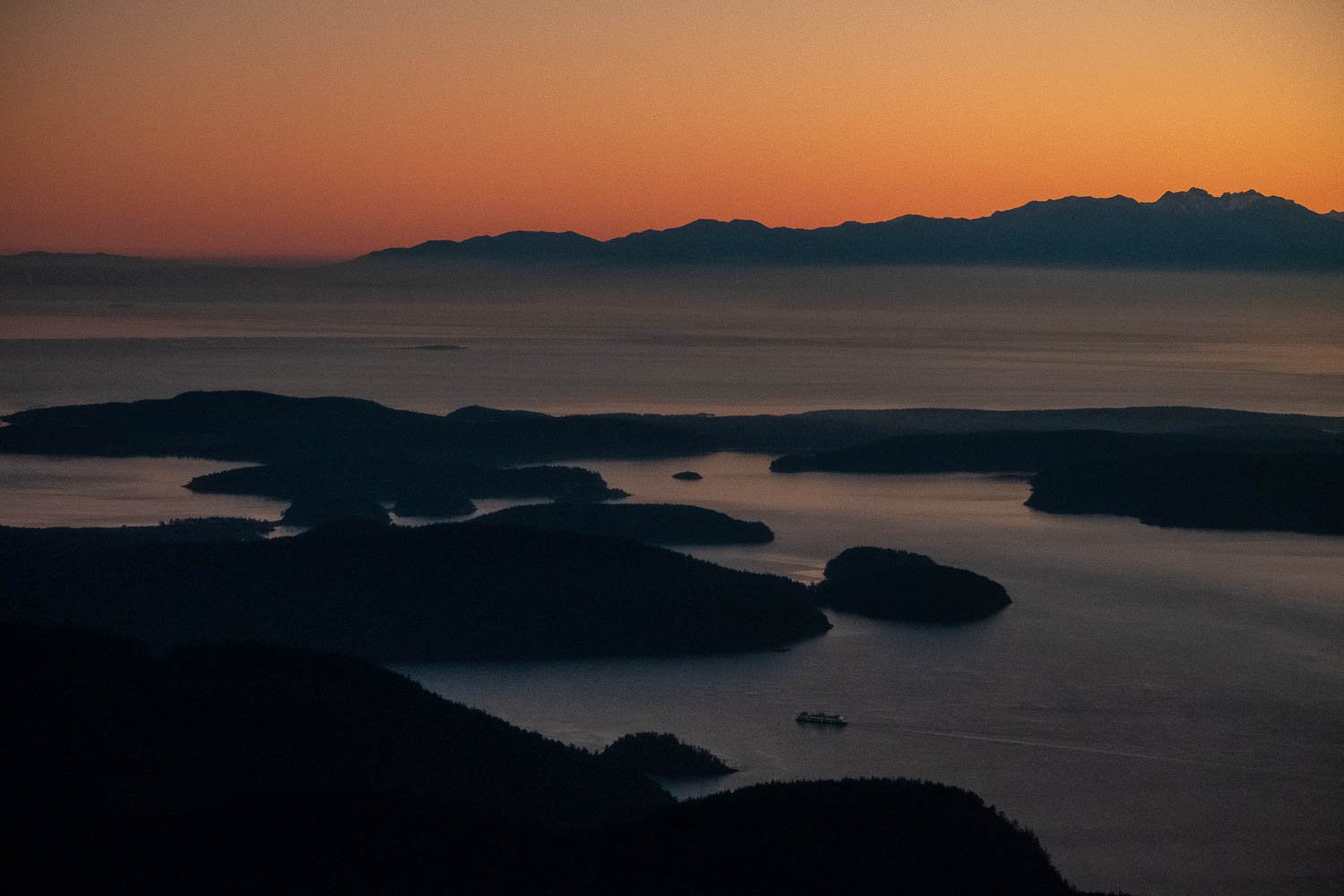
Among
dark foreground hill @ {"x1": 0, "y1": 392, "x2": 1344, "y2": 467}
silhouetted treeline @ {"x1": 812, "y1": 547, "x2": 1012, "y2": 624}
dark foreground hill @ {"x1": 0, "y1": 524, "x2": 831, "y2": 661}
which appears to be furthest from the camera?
dark foreground hill @ {"x1": 0, "y1": 392, "x2": 1344, "y2": 467}

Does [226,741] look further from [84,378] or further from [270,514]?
[84,378]

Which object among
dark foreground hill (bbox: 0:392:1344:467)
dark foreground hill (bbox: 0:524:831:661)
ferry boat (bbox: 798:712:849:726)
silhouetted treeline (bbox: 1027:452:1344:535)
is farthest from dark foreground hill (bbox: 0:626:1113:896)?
dark foreground hill (bbox: 0:392:1344:467)

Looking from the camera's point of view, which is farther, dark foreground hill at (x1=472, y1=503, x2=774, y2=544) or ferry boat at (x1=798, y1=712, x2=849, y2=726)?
dark foreground hill at (x1=472, y1=503, x2=774, y2=544)

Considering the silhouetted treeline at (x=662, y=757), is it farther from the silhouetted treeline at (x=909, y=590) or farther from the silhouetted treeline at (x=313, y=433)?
the silhouetted treeline at (x=313, y=433)

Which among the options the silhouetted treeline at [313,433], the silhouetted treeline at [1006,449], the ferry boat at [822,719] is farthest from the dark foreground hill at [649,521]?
the ferry boat at [822,719]

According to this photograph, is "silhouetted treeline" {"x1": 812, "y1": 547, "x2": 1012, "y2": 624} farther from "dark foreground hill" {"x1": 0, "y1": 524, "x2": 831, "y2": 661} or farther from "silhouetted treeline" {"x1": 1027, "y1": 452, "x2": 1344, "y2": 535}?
"silhouetted treeline" {"x1": 1027, "y1": 452, "x2": 1344, "y2": 535}

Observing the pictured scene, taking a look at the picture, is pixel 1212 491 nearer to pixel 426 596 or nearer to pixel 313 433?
pixel 426 596

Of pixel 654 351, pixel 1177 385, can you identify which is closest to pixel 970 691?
pixel 1177 385

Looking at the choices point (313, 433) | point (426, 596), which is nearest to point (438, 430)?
point (313, 433)
